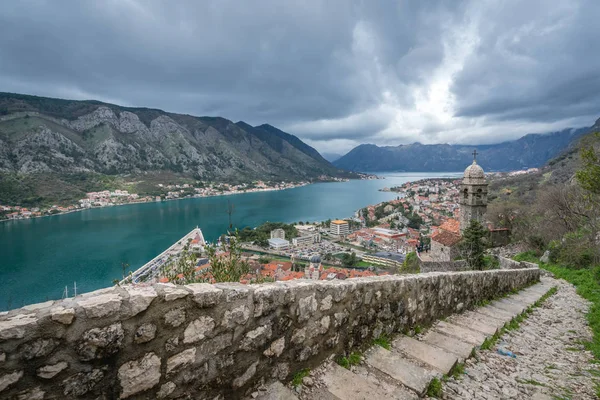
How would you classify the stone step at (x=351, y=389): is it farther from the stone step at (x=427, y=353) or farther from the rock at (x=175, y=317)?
the rock at (x=175, y=317)

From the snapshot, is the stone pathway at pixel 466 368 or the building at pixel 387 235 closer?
the stone pathway at pixel 466 368

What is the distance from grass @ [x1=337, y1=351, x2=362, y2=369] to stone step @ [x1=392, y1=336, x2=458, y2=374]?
1.64ft

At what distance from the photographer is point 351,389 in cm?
229

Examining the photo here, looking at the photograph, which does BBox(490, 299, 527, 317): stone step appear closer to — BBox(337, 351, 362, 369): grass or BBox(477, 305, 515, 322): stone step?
BBox(477, 305, 515, 322): stone step

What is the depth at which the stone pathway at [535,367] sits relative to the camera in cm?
270

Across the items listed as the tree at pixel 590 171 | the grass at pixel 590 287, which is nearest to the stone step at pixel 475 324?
the grass at pixel 590 287

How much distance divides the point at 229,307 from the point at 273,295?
364 millimetres

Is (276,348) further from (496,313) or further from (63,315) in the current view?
(496,313)

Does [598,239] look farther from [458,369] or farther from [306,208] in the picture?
[306,208]

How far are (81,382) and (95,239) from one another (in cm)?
5477

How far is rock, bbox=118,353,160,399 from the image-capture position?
5.30ft

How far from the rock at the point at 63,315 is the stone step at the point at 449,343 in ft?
11.1

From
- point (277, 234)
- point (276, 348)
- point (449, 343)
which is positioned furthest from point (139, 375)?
point (277, 234)

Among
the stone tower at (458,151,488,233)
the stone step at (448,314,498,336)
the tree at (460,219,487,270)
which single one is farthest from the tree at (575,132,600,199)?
the stone tower at (458,151,488,233)
